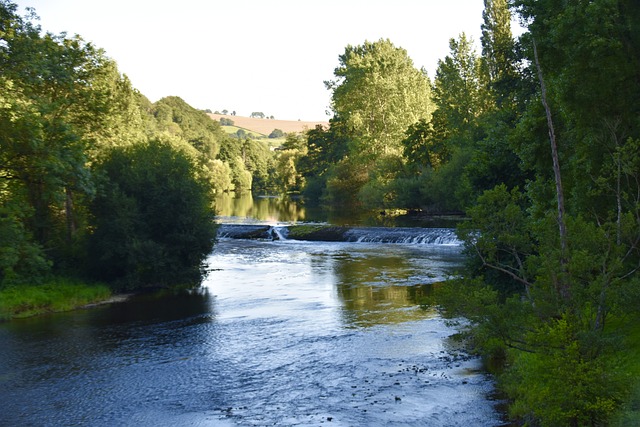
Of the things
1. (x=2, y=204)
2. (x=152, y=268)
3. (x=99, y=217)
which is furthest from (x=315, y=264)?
(x=2, y=204)

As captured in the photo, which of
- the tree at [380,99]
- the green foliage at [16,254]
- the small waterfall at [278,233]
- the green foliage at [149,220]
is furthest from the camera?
the tree at [380,99]

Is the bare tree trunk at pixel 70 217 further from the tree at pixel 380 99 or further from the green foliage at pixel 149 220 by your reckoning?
the tree at pixel 380 99

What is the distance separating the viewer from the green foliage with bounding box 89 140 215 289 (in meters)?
30.3

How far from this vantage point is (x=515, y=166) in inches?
1035

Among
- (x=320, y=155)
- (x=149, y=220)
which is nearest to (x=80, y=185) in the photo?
(x=149, y=220)

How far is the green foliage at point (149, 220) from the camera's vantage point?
30281 millimetres

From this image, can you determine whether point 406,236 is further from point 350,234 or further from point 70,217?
point 70,217

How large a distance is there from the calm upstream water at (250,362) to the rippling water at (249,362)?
43 millimetres

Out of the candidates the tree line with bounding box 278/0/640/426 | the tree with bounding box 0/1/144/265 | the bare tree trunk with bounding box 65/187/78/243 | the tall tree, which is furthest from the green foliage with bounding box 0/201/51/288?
the tall tree

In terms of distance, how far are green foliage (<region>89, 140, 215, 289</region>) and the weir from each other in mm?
12342

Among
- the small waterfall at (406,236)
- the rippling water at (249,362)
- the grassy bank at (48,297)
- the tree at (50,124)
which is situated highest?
the tree at (50,124)

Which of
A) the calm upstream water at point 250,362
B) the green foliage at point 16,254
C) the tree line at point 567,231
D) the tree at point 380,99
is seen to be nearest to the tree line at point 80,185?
the green foliage at point 16,254

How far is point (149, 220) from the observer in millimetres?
31812

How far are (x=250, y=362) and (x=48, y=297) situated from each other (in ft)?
40.6
